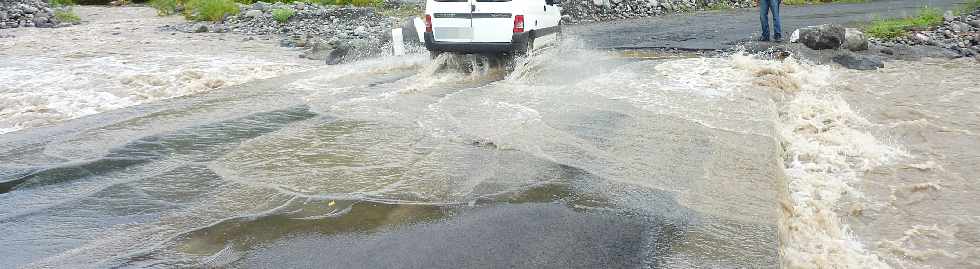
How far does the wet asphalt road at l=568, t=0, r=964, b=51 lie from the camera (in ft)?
48.7

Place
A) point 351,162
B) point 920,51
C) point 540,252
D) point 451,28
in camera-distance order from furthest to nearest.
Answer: point 920,51, point 451,28, point 351,162, point 540,252

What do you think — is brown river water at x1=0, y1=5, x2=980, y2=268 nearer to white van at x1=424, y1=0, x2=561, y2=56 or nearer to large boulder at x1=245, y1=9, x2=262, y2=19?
white van at x1=424, y1=0, x2=561, y2=56

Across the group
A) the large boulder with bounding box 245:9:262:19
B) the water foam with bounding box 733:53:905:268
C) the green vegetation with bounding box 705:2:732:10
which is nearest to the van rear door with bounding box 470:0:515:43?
the water foam with bounding box 733:53:905:268

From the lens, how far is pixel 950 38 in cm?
1304

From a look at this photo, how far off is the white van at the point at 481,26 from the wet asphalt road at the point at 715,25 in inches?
167

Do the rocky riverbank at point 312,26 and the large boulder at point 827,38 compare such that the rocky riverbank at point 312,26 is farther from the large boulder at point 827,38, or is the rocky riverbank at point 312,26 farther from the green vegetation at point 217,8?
the large boulder at point 827,38

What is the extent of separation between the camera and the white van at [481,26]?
35.5ft

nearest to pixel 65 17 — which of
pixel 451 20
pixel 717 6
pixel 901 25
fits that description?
pixel 451 20

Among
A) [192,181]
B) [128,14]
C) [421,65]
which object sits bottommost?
[192,181]

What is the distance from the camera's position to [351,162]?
6.46m

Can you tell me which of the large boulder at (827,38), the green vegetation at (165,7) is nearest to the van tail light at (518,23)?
the large boulder at (827,38)

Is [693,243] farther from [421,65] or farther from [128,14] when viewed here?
[128,14]

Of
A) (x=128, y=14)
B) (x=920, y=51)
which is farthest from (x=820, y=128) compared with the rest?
(x=128, y=14)

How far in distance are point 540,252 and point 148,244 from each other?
2.73 meters
